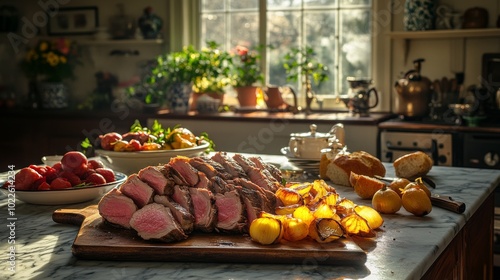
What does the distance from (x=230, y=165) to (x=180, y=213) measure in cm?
26

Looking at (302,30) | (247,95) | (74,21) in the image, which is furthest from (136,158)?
(74,21)

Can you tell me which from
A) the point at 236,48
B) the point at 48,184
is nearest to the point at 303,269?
the point at 48,184

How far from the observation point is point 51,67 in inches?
209

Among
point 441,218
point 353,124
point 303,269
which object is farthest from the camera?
point 353,124

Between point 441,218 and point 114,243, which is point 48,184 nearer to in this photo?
point 114,243

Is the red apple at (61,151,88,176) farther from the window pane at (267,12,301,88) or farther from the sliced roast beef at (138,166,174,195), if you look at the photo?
the window pane at (267,12,301,88)

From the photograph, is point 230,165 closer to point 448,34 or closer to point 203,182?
point 203,182

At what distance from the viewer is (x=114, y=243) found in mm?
1398

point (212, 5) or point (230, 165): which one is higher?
point (212, 5)

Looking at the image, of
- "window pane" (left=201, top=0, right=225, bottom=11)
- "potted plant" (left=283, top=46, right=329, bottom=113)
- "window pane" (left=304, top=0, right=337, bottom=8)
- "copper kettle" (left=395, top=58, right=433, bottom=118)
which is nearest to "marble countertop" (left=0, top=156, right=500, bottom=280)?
"copper kettle" (left=395, top=58, right=433, bottom=118)

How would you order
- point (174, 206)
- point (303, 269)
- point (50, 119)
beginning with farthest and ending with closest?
point (50, 119) < point (174, 206) < point (303, 269)

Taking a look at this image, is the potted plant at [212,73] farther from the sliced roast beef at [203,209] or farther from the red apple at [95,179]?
the sliced roast beef at [203,209]

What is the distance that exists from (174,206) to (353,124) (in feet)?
9.05

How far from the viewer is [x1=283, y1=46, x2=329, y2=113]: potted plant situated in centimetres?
465
